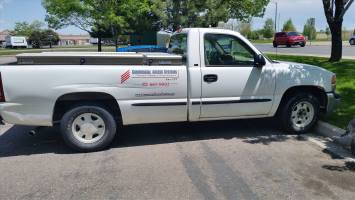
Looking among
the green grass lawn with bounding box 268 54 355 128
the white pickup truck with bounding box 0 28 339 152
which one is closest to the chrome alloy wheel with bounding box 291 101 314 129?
the white pickup truck with bounding box 0 28 339 152

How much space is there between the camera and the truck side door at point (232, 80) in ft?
17.7

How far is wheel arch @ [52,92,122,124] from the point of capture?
16.2 ft

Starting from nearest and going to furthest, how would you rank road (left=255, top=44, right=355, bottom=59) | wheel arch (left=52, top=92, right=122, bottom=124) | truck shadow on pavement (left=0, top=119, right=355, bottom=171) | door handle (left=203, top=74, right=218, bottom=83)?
wheel arch (left=52, top=92, right=122, bottom=124), door handle (left=203, top=74, right=218, bottom=83), truck shadow on pavement (left=0, top=119, right=355, bottom=171), road (left=255, top=44, right=355, bottom=59)

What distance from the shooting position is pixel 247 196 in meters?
3.77

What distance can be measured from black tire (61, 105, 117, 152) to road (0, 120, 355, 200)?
0.13 meters

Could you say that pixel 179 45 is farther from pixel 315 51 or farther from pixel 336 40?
pixel 315 51

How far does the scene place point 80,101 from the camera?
5086 mm

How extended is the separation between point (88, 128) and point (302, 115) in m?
3.61

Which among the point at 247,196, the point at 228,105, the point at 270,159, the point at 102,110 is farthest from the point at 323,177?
the point at 102,110

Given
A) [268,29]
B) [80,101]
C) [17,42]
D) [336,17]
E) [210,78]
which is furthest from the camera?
[268,29]

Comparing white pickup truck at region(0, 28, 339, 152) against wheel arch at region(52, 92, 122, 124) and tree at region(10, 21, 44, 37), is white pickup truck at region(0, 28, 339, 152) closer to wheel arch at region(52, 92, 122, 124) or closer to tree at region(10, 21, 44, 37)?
wheel arch at region(52, 92, 122, 124)

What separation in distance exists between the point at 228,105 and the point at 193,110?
1.93ft

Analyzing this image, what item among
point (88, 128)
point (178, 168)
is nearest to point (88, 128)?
point (88, 128)

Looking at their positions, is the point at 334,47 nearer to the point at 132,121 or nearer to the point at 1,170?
the point at 132,121
